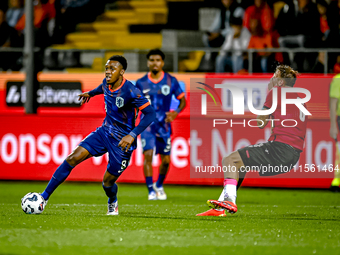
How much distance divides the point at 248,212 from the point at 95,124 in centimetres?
492

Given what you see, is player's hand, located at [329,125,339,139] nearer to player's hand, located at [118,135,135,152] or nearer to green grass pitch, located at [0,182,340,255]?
green grass pitch, located at [0,182,340,255]

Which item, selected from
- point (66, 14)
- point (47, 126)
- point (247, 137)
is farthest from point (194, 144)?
point (66, 14)

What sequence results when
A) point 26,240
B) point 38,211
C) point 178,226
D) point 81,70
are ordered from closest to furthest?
point 26,240
point 178,226
point 38,211
point 81,70

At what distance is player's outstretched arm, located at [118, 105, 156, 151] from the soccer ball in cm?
102

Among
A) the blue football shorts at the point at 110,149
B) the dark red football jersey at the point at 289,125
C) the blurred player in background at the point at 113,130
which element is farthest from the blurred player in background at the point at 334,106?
the blue football shorts at the point at 110,149

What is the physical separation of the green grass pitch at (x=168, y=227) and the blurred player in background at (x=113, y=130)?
0.45 meters

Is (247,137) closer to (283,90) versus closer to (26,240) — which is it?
(283,90)

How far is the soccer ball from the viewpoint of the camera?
6250 millimetres

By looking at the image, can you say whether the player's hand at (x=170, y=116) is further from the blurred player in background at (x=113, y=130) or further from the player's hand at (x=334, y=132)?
the player's hand at (x=334, y=132)

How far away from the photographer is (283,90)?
681cm

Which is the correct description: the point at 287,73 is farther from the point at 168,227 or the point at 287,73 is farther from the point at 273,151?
the point at 168,227

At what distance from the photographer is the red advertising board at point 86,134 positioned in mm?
11133

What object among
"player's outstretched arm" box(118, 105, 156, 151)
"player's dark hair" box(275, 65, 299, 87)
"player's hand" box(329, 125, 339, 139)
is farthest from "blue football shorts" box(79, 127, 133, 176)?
"player's hand" box(329, 125, 339, 139)

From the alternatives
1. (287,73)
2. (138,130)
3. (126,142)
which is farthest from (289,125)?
(126,142)
